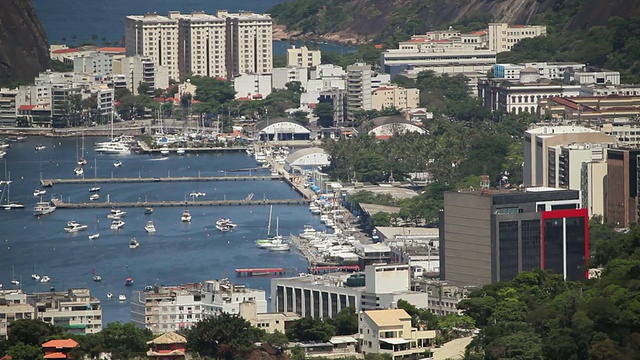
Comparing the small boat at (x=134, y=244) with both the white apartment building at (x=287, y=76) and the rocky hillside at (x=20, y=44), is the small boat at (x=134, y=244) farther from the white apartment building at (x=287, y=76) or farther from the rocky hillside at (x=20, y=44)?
the rocky hillside at (x=20, y=44)

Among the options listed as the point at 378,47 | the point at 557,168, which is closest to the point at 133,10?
the point at 378,47

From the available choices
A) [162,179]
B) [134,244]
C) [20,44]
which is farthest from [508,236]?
[20,44]

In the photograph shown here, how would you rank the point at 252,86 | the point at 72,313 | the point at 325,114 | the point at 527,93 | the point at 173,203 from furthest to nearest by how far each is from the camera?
the point at 252,86 < the point at 325,114 < the point at 527,93 < the point at 173,203 < the point at 72,313

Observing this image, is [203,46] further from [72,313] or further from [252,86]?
[72,313]

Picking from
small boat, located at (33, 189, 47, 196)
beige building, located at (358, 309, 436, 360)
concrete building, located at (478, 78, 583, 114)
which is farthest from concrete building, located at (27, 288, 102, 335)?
concrete building, located at (478, 78, 583, 114)

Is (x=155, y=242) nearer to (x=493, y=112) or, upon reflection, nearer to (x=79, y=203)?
(x=79, y=203)

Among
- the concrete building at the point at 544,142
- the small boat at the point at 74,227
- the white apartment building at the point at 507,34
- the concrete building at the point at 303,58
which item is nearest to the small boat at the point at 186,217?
the small boat at the point at 74,227

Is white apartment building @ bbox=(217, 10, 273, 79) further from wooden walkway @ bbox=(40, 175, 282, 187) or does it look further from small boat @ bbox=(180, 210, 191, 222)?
small boat @ bbox=(180, 210, 191, 222)
